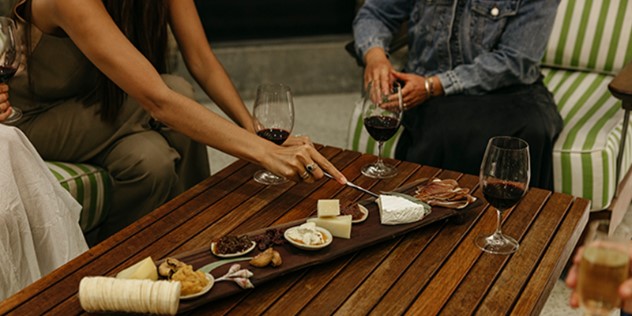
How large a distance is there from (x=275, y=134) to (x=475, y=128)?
0.86m

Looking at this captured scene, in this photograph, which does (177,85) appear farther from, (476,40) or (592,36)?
(592,36)

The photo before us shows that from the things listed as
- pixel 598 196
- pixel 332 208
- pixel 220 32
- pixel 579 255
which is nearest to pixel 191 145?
pixel 332 208

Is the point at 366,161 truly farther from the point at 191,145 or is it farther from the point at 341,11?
the point at 341,11

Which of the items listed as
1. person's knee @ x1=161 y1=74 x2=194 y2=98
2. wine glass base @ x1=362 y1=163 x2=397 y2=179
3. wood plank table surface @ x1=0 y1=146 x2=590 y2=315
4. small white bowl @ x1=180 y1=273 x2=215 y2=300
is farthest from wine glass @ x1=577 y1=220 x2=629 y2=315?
person's knee @ x1=161 y1=74 x2=194 y2=98

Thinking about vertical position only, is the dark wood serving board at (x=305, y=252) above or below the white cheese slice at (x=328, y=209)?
below

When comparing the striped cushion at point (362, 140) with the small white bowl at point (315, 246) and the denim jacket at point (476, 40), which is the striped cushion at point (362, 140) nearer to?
the denim jacket at point (476, 40)

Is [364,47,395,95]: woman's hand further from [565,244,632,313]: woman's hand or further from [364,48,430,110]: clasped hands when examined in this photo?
[565,244,632,313]: woman's hand

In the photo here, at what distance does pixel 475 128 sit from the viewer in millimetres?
2334

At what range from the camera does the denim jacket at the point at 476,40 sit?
8.04 ft

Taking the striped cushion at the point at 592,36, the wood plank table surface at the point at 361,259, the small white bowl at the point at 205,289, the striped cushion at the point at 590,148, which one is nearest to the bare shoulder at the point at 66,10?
the wood plank table surface at the point at 361,259

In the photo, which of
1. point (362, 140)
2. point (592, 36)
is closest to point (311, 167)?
point (362, 140)

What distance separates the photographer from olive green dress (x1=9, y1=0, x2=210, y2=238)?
6.93ft

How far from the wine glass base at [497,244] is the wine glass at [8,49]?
1.24 meters

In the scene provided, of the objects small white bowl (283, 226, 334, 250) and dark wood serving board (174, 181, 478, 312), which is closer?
dark wood serving board (174, 181, 478, 312)
